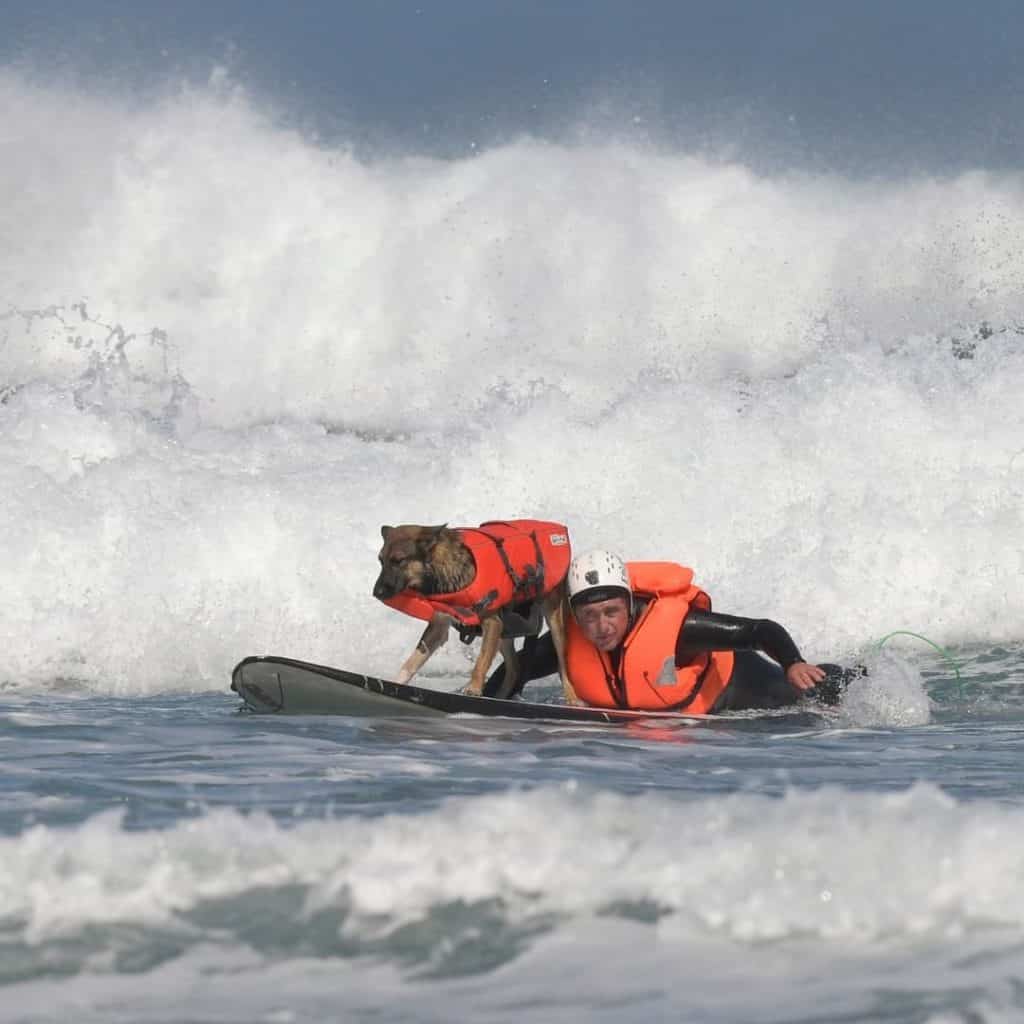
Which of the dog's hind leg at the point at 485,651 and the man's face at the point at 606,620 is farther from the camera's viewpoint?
the dog's hind leg at the point at 485,651

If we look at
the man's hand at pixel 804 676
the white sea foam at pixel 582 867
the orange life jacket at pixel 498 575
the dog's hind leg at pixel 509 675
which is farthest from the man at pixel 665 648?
the white sea foam at pixel 582 867

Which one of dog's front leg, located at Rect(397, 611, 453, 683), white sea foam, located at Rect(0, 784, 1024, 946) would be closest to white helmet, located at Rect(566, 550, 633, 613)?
dog's front leg, located at Rect(397, 611, 453, 683)

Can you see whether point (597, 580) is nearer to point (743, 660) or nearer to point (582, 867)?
point (743, 660)

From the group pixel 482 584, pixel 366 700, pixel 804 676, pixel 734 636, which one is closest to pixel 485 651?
pixel 482 584

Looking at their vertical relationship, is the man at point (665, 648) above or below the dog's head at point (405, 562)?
below

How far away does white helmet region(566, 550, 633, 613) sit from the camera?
7.73 meters

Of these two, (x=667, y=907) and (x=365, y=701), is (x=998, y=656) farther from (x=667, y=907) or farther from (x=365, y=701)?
(x=667, y=907)

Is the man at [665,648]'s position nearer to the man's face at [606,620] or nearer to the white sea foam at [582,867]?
the man's face at [606,620]

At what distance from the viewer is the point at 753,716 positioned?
26.5 feet

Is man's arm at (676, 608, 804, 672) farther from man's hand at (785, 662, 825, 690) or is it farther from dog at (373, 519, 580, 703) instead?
dog at (373, 519, 580, 703)

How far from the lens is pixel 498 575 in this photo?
318 inches

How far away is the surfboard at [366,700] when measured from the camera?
25.7ft

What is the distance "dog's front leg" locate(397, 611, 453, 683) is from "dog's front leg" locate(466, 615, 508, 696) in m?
0.21

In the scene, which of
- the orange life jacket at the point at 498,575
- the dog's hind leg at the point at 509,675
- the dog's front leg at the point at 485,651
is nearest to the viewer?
the orange life jacket at the point at 498,575
